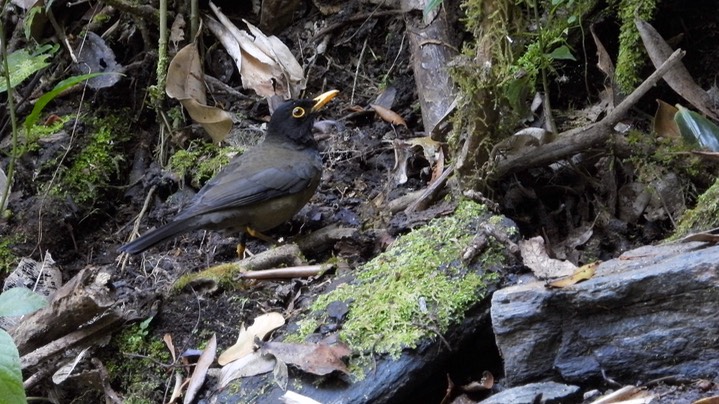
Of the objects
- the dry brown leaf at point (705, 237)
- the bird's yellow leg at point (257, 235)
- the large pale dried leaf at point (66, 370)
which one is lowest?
the large pale dried leaf at point (66, 370)

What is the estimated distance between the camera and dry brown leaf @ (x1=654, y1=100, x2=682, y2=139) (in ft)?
14.6

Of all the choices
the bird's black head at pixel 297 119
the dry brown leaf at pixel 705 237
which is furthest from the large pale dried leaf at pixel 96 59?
the dry brown leaf at pixel 705 237

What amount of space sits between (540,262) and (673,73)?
1.73m

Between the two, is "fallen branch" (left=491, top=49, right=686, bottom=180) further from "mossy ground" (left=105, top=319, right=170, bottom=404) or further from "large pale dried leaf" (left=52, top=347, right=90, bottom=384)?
"large pale dried leaf" (left=52, top=347, right=90, bottom=384)

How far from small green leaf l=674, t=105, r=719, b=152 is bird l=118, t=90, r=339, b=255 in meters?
2.16

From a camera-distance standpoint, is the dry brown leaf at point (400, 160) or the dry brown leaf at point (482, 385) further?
the dry brown leaf at point (400, 160)

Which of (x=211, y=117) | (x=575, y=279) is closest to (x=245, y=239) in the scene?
(x=211, y=117)

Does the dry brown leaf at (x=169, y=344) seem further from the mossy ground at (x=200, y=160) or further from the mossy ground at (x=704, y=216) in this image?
the mossy ground at (x=704, y=216)

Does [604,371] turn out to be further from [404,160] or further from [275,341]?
[404,160]

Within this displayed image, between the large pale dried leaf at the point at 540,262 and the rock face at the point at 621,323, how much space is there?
406mm

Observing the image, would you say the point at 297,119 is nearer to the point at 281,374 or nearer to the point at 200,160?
the point at 200,160

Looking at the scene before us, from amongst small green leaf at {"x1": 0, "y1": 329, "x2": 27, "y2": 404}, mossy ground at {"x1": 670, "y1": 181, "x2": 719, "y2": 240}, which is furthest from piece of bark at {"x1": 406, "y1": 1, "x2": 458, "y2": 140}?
small green leaf at {"x1": 0, "y1": 329, "x2": 27, "y2": 404}

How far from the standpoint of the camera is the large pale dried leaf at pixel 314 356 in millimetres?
3082

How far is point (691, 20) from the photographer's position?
489 cm
